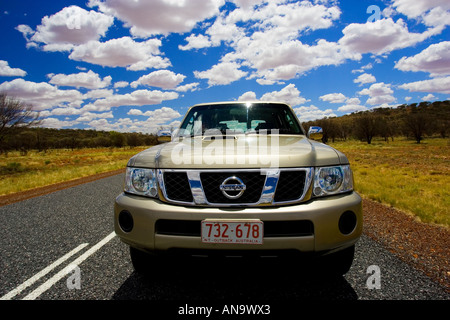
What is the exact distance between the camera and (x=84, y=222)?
4.62 metres

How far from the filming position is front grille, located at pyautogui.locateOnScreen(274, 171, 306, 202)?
6.41 feet

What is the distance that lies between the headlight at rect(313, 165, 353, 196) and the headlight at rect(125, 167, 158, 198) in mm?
1242

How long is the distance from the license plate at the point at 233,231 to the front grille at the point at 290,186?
26cm

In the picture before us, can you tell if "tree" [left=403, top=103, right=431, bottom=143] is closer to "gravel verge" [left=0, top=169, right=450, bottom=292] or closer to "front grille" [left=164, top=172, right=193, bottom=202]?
"gravel verge" [left=0, top=169, right=450, bottom=292]

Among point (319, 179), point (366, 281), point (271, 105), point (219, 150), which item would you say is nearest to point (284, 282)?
point (366, 281)

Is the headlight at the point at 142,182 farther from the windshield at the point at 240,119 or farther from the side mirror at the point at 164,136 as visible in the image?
the windshield at the point at 240,119

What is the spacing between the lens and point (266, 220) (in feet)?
6.02

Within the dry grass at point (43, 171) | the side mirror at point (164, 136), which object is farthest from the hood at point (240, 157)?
the dry grass at point (43, 171)

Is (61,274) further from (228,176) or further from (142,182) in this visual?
(228,176)

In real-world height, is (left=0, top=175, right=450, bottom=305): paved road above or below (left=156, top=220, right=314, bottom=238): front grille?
below

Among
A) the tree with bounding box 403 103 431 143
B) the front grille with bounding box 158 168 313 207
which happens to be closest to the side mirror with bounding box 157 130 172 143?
the front grille with bounding box 158 168 313 207

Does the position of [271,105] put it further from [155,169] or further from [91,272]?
[91,272]

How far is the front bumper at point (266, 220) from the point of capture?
1.84 meters
